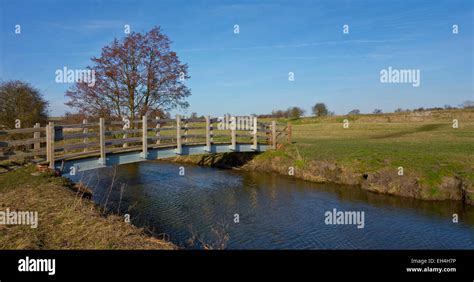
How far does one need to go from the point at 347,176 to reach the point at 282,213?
6716 mm

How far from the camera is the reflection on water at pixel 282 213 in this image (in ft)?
33.3

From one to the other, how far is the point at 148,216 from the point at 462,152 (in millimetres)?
16477

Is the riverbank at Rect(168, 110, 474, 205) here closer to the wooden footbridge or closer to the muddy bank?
the muddy bank

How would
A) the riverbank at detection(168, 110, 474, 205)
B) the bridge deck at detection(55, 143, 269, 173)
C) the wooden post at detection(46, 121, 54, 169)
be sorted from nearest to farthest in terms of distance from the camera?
the wooden post at detection(46, 121, 54, 169) < the bridge deck at detection(55, 143, 269, 173) < the riverbank at detection(168, 110, 474, 205)

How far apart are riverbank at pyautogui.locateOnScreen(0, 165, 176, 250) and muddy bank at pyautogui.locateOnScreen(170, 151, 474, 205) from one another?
39.6ft

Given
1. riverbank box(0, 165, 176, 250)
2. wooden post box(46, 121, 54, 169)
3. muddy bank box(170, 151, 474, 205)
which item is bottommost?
muddy bank box(170, 151, 474, 205)

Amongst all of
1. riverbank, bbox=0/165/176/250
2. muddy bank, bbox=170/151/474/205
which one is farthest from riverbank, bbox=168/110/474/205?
riverbank, bbox=0/165/176/250

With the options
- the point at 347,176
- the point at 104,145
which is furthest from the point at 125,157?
the point at 347,176

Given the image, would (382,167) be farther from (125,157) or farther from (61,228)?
(61,228)

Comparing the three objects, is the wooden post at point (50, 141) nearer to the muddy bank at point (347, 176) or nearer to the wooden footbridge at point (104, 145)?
the wooden footbridge at point (104, 145)

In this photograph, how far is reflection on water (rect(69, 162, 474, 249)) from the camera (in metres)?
10.2

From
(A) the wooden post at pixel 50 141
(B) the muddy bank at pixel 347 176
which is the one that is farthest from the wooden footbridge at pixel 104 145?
(B) the muddy bank at pixel 347 176
